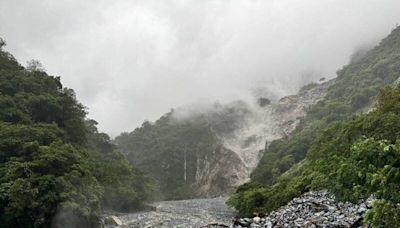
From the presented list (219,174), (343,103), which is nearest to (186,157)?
(219,174)

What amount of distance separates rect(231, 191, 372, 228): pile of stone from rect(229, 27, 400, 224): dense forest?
732 millimetres

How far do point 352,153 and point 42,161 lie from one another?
108 ft

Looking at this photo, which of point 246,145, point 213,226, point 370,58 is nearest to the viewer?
point 213,226

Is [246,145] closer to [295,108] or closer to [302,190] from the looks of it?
[295,108]

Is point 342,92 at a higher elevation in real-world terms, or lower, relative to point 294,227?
higher

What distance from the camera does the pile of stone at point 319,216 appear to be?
62.6ft

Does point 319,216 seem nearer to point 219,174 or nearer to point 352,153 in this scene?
point 352,153

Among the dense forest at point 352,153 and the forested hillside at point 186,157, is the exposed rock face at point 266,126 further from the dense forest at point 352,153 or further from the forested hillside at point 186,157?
the dense forest at point 352,153

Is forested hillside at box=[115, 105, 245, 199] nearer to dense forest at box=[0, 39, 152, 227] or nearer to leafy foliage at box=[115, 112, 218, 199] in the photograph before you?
leafy foliage at box=[115, 112, 218, 199]

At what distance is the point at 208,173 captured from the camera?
159375mm

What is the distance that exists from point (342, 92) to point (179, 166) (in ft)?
223

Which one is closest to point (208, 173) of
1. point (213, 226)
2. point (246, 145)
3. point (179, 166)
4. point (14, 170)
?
point (179, 166)

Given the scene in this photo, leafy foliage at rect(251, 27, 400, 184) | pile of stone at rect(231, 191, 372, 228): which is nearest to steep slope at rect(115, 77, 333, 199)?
leafy foliage at rect(251, 27, 400, 184)

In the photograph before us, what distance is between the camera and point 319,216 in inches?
849
